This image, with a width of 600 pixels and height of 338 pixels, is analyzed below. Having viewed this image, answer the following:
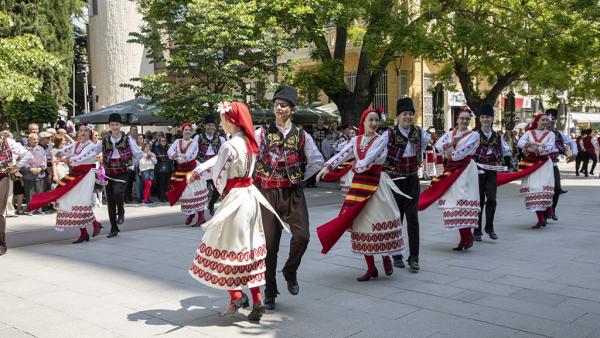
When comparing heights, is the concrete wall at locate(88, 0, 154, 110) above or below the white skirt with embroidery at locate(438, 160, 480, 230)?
above

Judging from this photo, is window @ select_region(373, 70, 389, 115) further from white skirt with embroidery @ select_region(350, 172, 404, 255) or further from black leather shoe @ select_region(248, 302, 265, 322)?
black leather shoe @ select_region(248, 302, 265, 322)

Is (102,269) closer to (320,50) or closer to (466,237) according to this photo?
(466,237)

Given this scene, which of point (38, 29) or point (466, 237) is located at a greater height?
point (38, 29)

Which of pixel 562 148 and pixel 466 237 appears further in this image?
pixel 562 148

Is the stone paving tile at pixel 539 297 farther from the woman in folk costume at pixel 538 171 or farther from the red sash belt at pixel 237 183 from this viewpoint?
the woman in folk costume at pixel 538 171

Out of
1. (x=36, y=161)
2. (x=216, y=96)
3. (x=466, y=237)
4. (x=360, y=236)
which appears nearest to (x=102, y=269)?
(x=360, y=236)

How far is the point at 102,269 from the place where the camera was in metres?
7.68

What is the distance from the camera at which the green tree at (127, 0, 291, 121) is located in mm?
16281

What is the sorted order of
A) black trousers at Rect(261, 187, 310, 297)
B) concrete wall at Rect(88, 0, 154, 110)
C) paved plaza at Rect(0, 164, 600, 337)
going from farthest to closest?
concrete wall at Rect(88, 0, 154, 110) → black trousers at Rect(261, 187, 310, 297) → paved plaza at Rect(0, 164, 600, 337)

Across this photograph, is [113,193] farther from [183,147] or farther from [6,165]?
[6,165]

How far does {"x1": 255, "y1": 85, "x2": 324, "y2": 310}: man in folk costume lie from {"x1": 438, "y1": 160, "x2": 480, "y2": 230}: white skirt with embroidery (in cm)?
332

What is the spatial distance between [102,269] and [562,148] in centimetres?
786

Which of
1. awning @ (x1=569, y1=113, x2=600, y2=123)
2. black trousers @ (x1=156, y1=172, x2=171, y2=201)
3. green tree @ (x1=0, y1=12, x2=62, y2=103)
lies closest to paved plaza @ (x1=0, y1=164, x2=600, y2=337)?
black trousers @ (x1=156, y1=172, x2=171, y2=201)

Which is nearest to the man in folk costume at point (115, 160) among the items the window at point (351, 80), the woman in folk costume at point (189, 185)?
the woman in folk costume at point (189, 185)
